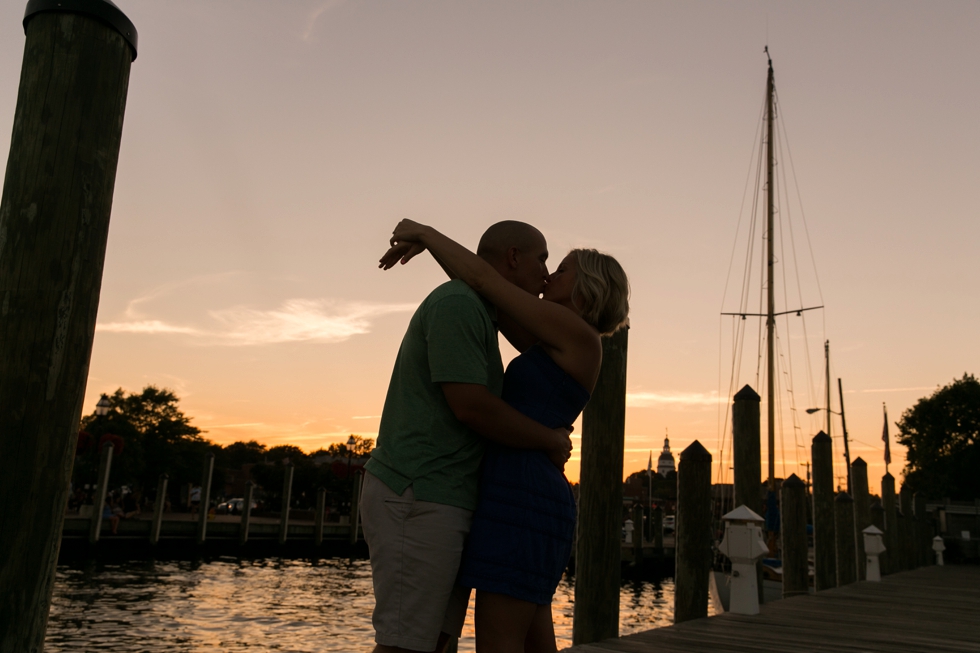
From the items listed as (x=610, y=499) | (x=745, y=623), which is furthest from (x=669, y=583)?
(x=610, y=499)

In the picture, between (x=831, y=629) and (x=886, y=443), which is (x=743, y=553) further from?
(x=886, y=443)

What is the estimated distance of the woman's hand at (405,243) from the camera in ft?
8.61

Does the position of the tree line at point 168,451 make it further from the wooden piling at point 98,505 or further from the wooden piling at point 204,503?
the wooden piling at point 98,505

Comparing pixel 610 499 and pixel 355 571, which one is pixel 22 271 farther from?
pixel 355 571

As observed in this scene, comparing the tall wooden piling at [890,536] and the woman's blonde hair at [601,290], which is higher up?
the woman's blonde hair at [601,290]

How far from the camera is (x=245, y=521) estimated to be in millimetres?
27328

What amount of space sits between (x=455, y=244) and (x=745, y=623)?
4849 mm

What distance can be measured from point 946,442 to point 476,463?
6357 centimetres

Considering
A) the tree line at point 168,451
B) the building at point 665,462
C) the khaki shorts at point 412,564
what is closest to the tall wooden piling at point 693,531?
the khaki shorts at point 412,564

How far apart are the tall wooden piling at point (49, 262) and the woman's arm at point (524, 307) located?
106 centimetres

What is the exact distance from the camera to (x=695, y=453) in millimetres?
6195

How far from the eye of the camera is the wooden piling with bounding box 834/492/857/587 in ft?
39.3

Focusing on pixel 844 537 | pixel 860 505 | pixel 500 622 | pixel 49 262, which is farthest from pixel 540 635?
pixel 860 505

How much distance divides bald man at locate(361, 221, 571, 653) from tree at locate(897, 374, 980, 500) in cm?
5965
